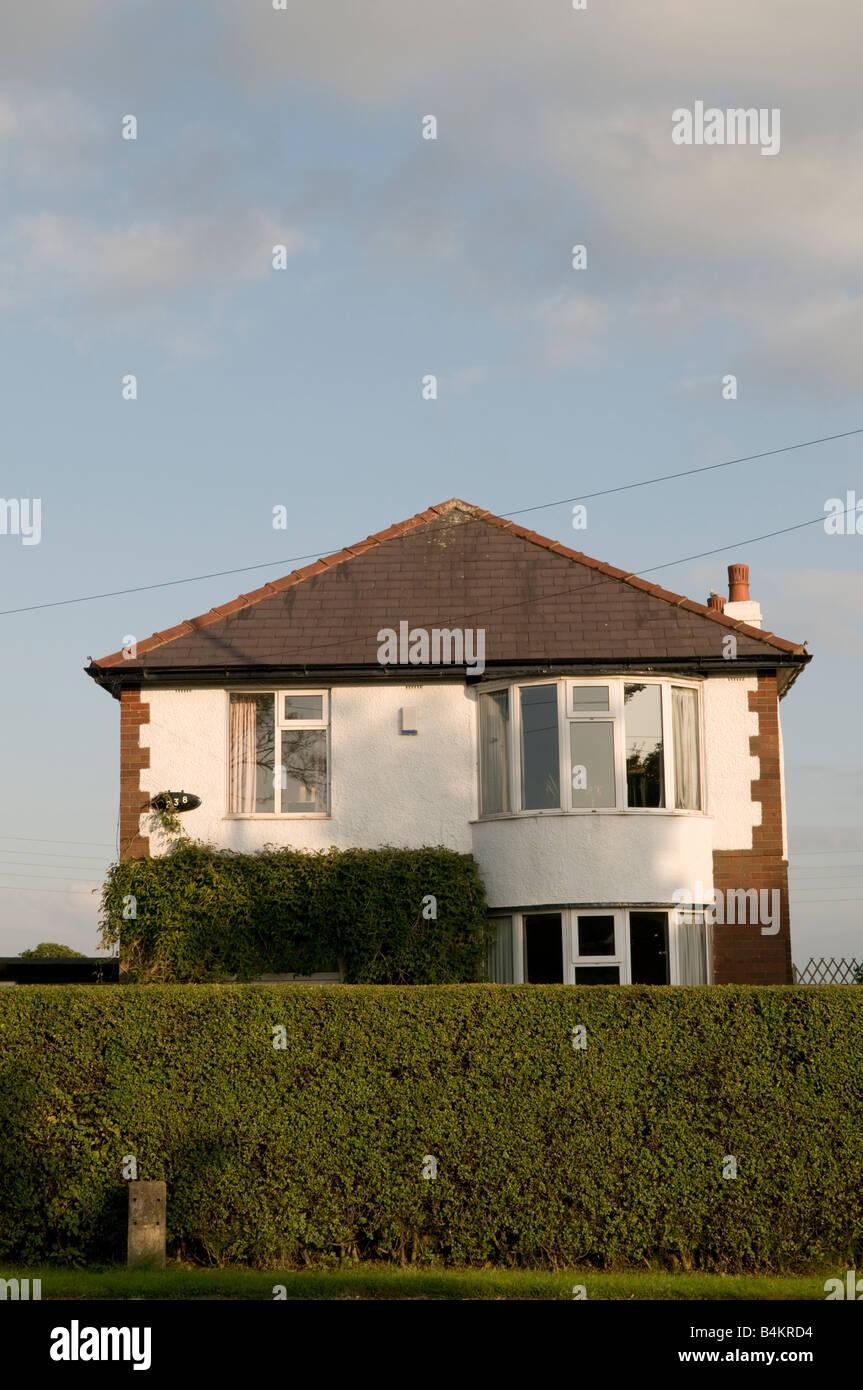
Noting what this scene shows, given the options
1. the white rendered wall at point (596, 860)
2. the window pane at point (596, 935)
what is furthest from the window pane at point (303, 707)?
the window pane at point (596, 935)

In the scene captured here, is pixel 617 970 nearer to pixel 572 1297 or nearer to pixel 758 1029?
pixel 758 1029

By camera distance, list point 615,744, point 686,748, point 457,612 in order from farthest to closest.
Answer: point 457,612 < point 686,748 < point 615,744

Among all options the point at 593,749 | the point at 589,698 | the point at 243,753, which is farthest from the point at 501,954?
the point at 243,753

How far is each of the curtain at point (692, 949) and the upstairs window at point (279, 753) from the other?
468cm

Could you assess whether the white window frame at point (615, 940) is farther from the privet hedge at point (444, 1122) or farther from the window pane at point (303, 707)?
the privet hedge at point (444, 1122)

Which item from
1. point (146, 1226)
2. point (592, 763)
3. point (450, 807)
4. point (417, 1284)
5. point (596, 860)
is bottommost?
point (417, 1284)

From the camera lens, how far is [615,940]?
18984 millimetres

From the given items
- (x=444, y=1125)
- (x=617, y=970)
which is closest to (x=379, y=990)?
(x=444, y=1125)

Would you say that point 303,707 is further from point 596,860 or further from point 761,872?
point 761,872

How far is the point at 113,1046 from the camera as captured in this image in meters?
14.5

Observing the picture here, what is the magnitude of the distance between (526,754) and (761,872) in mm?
3256

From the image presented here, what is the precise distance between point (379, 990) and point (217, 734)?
6423mm

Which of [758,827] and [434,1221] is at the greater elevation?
[758,827]
